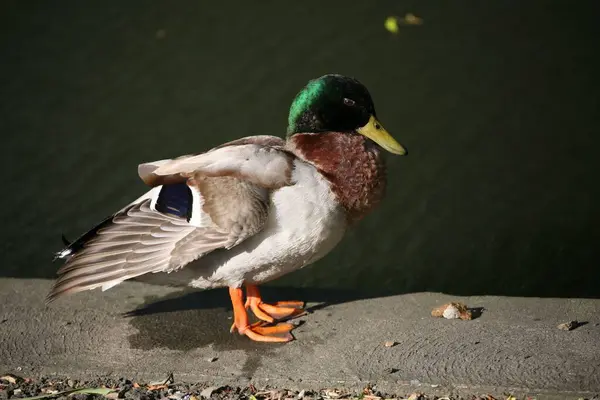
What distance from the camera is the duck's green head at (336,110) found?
364cm

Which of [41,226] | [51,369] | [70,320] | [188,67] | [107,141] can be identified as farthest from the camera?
[188,67]

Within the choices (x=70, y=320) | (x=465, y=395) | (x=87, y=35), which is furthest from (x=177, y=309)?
(x=87, y=35)

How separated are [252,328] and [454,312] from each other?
32.9 inches

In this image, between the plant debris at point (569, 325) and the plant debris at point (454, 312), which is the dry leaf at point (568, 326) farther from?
the plant debris at point (454, 312)

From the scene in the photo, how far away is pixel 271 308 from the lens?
Answer: 3.85 metres

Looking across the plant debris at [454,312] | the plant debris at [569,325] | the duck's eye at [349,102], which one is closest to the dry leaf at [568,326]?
the plant debris at [569,325]

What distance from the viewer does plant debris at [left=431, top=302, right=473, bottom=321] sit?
3680 mm

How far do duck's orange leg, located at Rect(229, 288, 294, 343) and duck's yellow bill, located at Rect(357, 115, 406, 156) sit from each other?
83cm

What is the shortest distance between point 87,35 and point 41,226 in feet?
8.36

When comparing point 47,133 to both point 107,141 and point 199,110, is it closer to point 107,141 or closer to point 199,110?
point 107,141

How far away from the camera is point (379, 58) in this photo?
7332 mm

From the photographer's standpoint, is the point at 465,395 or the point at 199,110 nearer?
the point at 465,395

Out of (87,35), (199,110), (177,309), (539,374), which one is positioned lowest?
(539,374)

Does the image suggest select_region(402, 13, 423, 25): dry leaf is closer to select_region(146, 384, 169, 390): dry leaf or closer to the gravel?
the gravel
